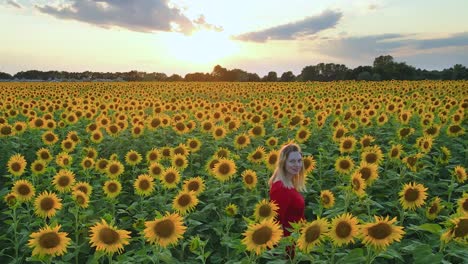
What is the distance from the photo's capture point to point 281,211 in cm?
550

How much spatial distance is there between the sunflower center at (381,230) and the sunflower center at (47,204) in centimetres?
409

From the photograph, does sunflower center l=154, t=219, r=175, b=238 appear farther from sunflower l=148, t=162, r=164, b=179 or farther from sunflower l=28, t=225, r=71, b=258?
sunflower l=148, t=162, r=164, b=179

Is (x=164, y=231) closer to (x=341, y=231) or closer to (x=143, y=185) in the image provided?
(x=341, y=231)

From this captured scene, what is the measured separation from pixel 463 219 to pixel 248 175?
331 centimetres

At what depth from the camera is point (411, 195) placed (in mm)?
5047

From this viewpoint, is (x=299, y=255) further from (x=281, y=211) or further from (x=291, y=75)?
(x=291, y=75)

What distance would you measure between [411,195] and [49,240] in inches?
152

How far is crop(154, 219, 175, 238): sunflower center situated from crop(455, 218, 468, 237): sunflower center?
8.02 ft

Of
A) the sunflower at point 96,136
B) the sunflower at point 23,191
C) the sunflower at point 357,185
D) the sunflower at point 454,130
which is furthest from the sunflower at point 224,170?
the sunflower at point 454,130

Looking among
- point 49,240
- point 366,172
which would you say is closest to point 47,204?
point 49,240

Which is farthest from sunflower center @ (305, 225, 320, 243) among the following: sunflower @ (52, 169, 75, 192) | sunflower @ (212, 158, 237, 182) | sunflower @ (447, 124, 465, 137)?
sunflower @ (447, 124, 465, 137)

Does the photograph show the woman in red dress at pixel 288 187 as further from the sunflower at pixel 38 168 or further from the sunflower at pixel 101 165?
the sunflower at pixel 38 168

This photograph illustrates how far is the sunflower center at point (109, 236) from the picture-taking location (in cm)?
407

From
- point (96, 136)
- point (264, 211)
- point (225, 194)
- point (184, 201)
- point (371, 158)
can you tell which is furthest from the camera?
point (96, 136)
